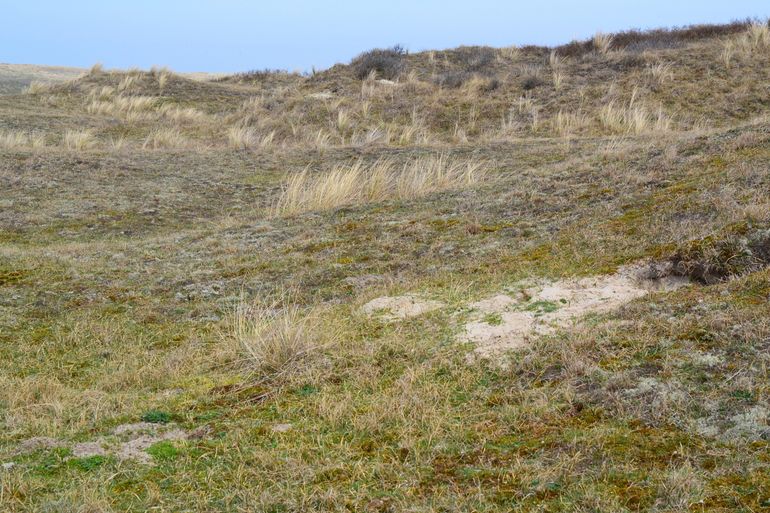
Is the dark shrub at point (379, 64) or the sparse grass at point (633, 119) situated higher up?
the dark shrub at point (379, 64)

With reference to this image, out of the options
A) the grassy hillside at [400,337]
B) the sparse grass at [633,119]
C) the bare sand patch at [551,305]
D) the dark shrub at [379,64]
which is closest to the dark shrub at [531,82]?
the sparse grass at [633,119]

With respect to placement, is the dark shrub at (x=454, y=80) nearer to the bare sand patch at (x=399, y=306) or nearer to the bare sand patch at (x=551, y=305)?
the bare sand patch at (x=399, y=306)

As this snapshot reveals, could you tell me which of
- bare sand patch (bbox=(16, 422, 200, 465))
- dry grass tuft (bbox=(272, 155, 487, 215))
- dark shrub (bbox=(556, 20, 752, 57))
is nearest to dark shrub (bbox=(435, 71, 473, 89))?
dark shrub (bbox=(556, 20, 752, 57))

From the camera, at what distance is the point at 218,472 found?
11.2 ft

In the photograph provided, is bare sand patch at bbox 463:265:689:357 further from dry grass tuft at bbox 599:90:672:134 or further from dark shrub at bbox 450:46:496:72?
dark shrub at bbox 450:46:496:72

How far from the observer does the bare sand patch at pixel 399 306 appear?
5453mm

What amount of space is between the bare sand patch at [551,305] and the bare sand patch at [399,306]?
0.38 m

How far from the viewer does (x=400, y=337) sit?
4.87m

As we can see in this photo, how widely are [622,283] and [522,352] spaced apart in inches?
56.2

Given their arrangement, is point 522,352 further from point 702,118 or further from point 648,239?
point 702,118

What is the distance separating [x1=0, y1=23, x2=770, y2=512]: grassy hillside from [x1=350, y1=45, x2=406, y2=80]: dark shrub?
1492cm

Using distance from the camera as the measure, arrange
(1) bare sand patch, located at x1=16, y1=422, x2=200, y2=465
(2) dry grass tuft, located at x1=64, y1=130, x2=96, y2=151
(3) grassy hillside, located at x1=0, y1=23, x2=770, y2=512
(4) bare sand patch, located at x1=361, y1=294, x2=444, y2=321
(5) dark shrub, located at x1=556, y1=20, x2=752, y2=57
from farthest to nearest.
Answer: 1. (5) dark shrub, located at x1=556, y1=20, x2=752, y2=57
2. (2) dry grass tuft, located at x1=64, y1=130, x2=96, y2=151
3. (4) bare sand patch, located at x1=361, y1=294, x2=444, y2=321
4. (1) bare sand patch, located at x1=16, y1=422, x2=200, y2=465
5. (3) grassy hillside, located at x1=0, y1=23, x2=770, y2=512

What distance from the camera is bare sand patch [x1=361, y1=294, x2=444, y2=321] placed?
5453 mm

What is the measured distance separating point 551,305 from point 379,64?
78.6 ft
